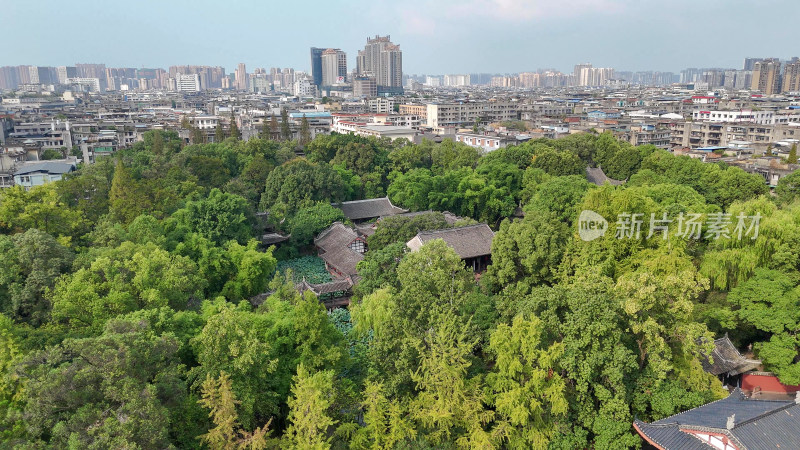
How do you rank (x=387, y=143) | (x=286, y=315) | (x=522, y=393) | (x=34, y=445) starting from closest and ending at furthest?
(x=34, y=445), (x=522, y=393), (x=286, y=315), (x=387, y=143)

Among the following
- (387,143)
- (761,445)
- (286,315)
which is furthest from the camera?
(387,143)

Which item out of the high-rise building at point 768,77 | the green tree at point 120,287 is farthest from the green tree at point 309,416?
the high-rise building at point 768,77

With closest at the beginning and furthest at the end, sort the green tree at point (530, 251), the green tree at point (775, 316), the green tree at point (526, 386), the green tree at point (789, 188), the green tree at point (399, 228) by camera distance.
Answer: the green tree at point (526, 386) < the green tree at point (775, 316) < the green tree at point (530, 251) < the green tree at point (399, 228) < the green tree at point (789, 188)

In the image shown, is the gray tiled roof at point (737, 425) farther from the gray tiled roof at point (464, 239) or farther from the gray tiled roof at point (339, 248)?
the gray tiled roof at point (339, 248)

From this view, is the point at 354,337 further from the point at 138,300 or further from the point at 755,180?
the point at 755,180

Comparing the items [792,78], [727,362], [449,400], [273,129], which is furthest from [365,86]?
[449,400]

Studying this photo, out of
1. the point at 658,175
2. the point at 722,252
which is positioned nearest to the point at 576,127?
the point at 658,175
